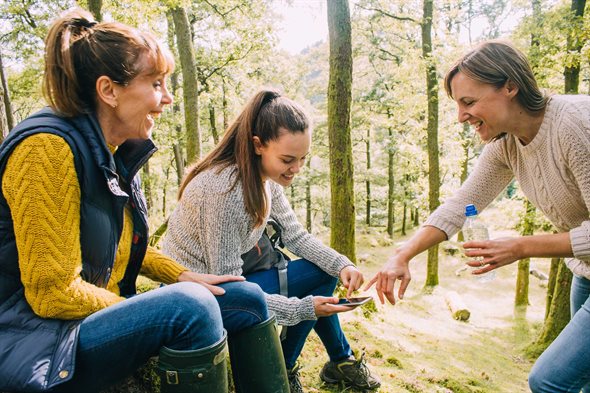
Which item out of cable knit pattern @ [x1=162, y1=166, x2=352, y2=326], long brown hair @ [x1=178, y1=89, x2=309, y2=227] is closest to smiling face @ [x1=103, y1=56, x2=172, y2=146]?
cable knit pattern @ [x1=162, y1=166, x2=352, y2=326]

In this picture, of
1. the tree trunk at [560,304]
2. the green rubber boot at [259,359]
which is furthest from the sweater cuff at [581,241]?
the tree trunk at [560,304]

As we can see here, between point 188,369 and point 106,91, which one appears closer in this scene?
point 188,369

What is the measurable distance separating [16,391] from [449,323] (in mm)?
8523

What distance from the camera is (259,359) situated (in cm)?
186

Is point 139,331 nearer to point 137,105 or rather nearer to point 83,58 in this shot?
point 137,105

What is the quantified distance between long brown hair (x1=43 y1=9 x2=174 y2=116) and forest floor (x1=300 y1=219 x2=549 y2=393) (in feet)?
7.10

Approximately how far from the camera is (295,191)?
→ 942 inches

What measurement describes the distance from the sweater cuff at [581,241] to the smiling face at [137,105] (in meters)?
1.97

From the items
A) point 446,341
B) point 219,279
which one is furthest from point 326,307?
point 446,341

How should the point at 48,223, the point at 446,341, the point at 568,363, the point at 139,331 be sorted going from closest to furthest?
the point at 48,223 → the point at 139,331 → the point at 568,363 → the point at 446,341

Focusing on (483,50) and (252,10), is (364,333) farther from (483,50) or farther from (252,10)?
(252,10)

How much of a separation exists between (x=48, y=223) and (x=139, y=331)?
0.46 metres

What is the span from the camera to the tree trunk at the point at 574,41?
633 cm

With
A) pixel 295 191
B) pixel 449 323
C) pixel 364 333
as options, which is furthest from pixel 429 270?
pixel 295 191
